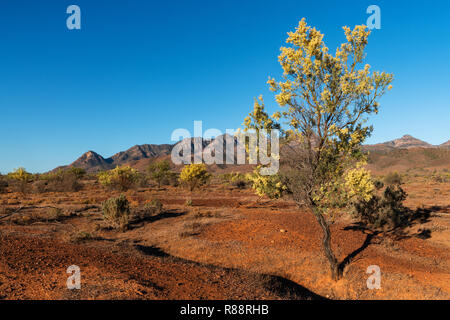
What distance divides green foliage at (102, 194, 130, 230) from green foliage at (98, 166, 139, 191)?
75.4 ft

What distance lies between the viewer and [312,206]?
8445 millimetres

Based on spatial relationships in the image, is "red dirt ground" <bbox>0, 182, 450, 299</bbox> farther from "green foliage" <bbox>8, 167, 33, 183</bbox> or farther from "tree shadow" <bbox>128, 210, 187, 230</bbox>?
"green foliage" <bbox>8, 167, 33, 183</bbox>

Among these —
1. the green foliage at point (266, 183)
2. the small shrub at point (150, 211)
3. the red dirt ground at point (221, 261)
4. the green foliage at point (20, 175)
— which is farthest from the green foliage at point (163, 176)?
the green foliage at point (266, 183)

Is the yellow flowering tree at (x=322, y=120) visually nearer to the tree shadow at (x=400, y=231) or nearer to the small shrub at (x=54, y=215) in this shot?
the tree shadow at (x=400, y=231)

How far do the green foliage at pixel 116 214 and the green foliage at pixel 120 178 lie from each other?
23.0 m

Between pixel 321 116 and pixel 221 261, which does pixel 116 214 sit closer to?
pixel 221 261

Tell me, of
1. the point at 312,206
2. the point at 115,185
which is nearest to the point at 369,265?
the point at 312,206

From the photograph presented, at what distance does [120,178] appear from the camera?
38906mm

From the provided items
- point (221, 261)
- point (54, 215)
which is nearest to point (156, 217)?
point (54, 215)

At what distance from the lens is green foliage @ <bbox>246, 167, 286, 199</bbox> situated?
8109mm

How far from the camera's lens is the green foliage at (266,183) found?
8.11 metres
